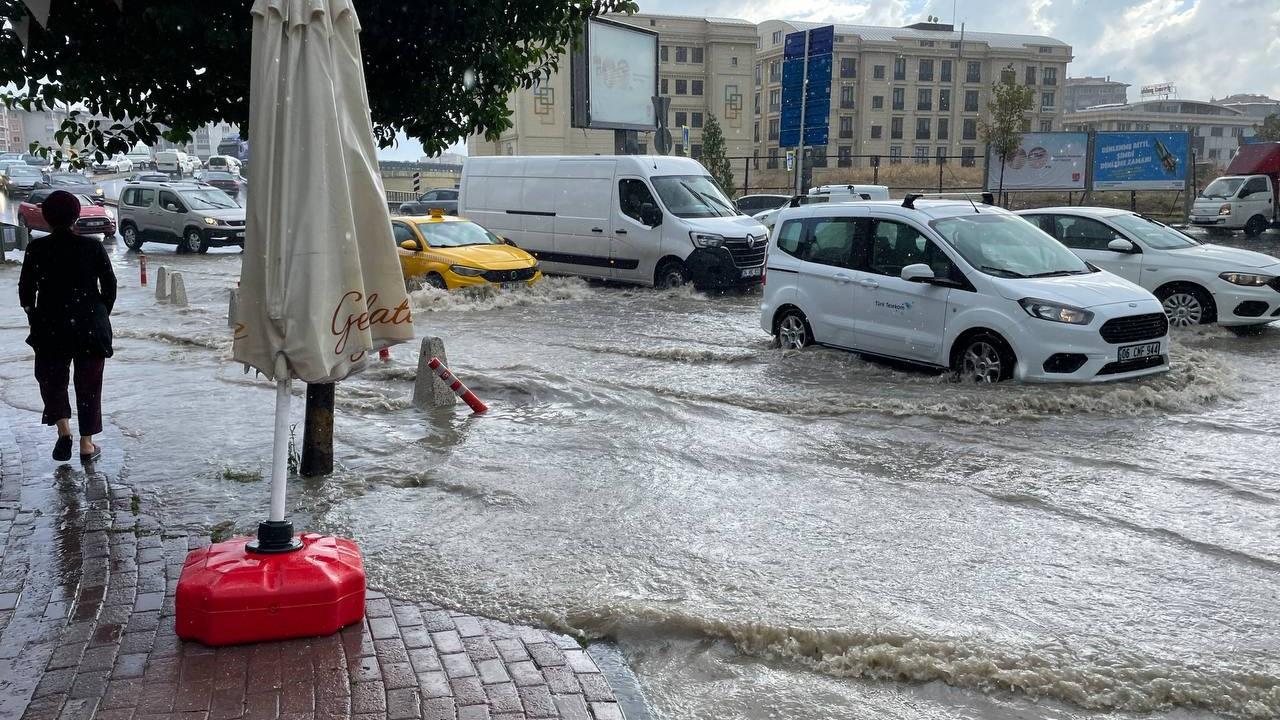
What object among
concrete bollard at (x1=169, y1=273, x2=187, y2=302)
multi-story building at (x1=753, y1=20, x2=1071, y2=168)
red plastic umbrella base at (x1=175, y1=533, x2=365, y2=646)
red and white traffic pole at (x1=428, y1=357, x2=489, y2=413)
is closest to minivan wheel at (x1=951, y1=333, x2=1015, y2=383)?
red and white traffic pole at (x1=428, y1=357, x2=489, y2=413)

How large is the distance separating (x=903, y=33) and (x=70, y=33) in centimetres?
10444

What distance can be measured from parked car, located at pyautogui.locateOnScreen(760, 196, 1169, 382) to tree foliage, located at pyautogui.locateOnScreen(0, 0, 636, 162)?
14.6 feet

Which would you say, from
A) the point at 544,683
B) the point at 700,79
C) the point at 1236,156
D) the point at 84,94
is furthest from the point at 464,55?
the point at 700,79

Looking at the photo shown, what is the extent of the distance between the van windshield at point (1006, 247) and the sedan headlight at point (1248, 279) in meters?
3.55

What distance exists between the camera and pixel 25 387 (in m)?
10.7

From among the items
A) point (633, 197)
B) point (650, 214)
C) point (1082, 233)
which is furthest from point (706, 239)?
point (1082, 233)

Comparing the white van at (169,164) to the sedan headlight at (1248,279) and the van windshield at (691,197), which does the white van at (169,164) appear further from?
the sedan headlight at (1248,279)

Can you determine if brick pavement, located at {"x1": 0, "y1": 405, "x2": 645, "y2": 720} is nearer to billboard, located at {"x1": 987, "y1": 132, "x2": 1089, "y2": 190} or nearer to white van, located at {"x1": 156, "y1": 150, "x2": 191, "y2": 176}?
billboard, located at {"x1": 987, "y1": 132, "x2": 1089, "y2": 190}

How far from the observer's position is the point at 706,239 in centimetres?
1859

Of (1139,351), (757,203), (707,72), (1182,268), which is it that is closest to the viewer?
(1139,351)

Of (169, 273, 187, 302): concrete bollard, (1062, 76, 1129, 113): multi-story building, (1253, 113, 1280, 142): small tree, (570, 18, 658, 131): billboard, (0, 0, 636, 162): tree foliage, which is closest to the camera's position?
(0, 0, 636, 162): tree foliage

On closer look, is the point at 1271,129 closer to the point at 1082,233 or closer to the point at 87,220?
the point at 1082,233

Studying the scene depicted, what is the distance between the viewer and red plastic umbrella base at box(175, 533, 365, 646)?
4273mm

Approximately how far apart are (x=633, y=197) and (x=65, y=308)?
42.9ft
